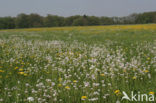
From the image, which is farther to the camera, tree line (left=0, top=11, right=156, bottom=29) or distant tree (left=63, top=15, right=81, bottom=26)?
distant tree (left=63, top=15, right=81, bottom=26)

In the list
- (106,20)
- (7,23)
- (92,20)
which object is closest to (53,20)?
(92,20)

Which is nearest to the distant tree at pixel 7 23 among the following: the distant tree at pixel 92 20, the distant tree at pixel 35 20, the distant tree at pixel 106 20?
the distant tree at pixel 35 20

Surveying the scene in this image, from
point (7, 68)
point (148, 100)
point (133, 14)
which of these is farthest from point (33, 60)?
point (133, 14)

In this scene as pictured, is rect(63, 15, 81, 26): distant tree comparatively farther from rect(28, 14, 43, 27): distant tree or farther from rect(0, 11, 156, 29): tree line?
rect(28, 14, 43, 27): distant tree

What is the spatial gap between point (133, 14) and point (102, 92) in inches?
3262

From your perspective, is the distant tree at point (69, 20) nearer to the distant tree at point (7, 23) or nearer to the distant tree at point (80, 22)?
the distant tree at point (80, 22)

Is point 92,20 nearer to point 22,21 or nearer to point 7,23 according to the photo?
point 22,21

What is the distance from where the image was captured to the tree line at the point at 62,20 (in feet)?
233

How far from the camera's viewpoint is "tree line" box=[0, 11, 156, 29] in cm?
7101

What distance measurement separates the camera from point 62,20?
257ft

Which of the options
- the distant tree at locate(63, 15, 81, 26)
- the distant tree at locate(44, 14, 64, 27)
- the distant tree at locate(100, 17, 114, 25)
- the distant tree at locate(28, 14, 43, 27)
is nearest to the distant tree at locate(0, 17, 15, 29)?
the distant tree at locate(28, 14, 43, 27)

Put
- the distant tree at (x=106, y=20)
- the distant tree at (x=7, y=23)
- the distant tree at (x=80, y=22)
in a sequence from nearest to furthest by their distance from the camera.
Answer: the distant tree at (x=7, y=23) < the distant tree at (x=80, y=22) < the distant tree at (x=106, y=20)

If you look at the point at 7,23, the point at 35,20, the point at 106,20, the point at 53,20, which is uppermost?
the point at 35,20

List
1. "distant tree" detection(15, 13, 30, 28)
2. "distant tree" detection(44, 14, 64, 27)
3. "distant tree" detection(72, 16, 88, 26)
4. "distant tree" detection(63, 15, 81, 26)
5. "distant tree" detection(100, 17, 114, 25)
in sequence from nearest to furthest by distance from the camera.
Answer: "distant tree" detection(15, 13, 30, 28)
"distant tree" detection(44, 14, 64, 27)
"distant tree" detection(72, 16, 88, 26)
"distant tree" detection(63, 15, 81, 26)
"distant tree" detection(100, 17, 114, 25)
